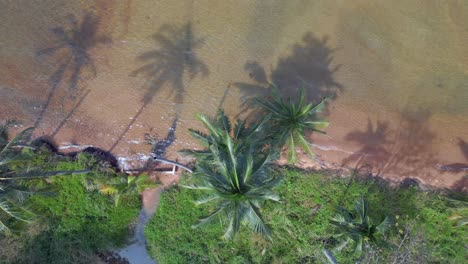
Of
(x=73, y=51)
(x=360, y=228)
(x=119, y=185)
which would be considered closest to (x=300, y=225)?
(x=360, y=228)

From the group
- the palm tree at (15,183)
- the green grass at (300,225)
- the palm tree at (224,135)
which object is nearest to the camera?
the palm tree at (224,135)

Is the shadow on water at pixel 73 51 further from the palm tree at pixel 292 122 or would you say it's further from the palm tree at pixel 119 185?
the palm tree at pixel 292 122

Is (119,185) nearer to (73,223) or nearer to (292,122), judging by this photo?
(73,223)

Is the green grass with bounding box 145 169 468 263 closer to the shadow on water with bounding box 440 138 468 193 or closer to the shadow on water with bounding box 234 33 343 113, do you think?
the shadow on water with bounding box 440 138 468 193

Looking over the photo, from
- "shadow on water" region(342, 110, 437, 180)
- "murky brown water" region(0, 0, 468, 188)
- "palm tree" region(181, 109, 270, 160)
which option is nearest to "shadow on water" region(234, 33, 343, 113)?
"murky brown water" region(0, 0, 468, 188)

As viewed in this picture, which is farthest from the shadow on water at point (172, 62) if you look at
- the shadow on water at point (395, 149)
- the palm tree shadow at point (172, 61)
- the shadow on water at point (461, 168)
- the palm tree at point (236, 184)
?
the shadow on water at point (461, 168)

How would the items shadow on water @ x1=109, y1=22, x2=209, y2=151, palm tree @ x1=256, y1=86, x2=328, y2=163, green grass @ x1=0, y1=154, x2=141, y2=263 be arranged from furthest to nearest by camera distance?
shadow on water @ x1=109, y1=22, x2=209, y2=151, green grass @ x1=0, y1=154, x2=141, y2=263, palm tree @ x1=256, y1=86, x2=328, y2=163
